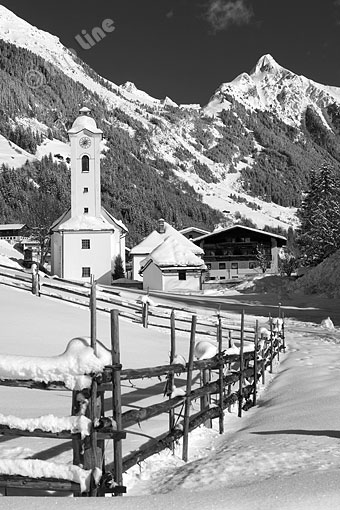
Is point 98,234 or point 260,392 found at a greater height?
point 98,234

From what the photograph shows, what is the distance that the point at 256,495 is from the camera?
4.59m

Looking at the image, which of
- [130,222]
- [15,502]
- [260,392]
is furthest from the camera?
[130,222]

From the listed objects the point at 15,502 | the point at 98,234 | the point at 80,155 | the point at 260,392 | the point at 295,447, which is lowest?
the point at 260,392

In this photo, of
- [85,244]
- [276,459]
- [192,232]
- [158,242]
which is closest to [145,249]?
[158,242]

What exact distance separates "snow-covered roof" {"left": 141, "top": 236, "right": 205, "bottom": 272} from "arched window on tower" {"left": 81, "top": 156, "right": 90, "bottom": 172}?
15.1 m

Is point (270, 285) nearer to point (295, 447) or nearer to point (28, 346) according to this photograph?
point (28, 346)

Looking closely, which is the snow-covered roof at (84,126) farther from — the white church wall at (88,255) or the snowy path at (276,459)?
the snowy path at (276,459)

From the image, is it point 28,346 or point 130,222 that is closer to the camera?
point 28,346

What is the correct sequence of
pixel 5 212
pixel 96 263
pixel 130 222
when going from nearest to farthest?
1. pixel 96 263
2. pixel 5 212
3. pixel 130 222

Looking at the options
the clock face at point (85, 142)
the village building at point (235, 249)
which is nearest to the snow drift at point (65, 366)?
the clock face at point (85, 142)

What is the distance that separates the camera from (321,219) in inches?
2235

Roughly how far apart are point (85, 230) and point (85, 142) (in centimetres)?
1392

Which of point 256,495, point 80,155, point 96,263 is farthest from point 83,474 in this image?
point 80,155

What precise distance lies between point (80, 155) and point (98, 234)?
43.1ft
